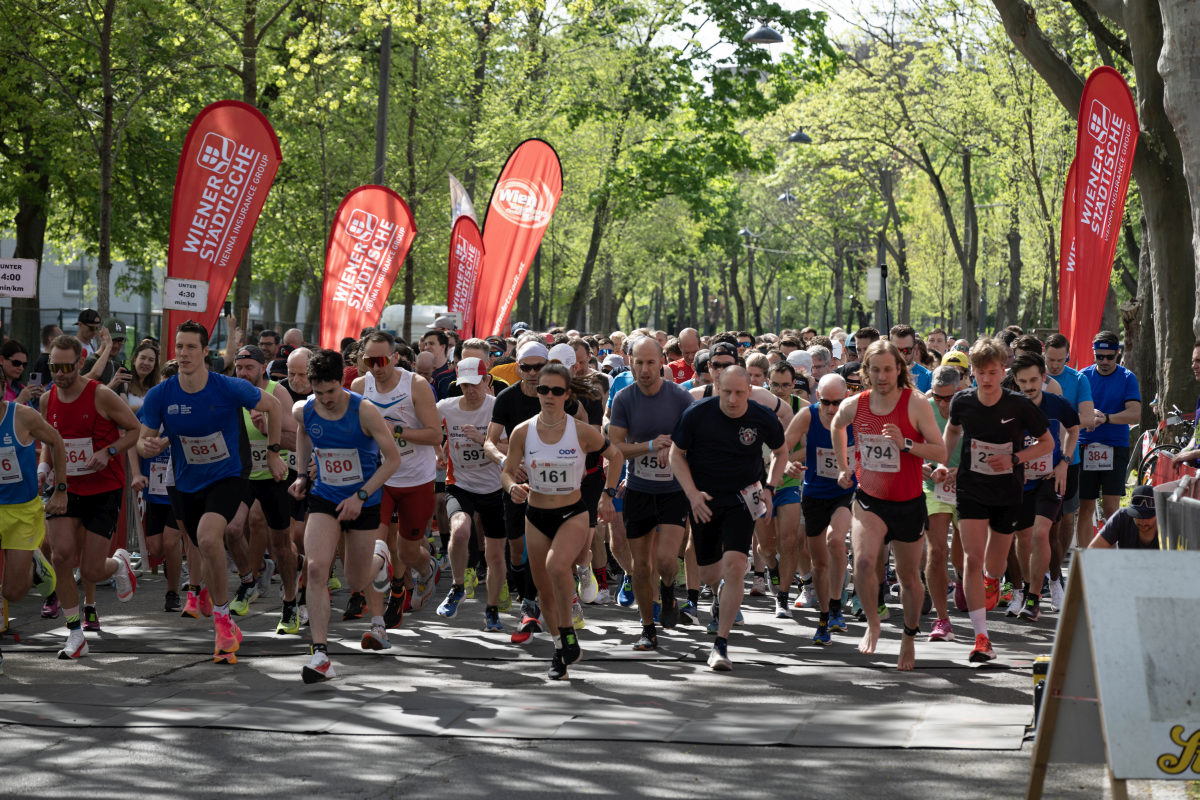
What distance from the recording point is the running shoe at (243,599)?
37.6 feet

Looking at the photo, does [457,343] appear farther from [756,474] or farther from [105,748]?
[105,748]

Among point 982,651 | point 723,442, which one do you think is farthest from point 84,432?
point 982,651

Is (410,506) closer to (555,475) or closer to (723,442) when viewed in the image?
(555,475)

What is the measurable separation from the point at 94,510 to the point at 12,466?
1.21 meters

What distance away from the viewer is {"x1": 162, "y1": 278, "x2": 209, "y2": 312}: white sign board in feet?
47.9

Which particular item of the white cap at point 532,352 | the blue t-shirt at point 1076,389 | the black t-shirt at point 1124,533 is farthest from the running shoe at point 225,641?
the blue t-shirt at point 1076,389

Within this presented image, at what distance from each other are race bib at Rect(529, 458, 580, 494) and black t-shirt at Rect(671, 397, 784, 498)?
87 cm

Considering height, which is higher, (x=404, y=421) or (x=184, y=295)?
(x=184, y=295)

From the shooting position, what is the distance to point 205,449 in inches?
380

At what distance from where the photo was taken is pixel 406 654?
31.8 ft

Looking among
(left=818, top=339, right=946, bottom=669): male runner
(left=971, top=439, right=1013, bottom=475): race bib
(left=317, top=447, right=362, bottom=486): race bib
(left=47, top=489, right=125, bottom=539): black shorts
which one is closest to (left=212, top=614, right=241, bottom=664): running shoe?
(left=317, top=447, right=362, bottom=486): race bib

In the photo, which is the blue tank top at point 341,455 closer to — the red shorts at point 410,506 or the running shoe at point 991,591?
the red shorts at point 410,506

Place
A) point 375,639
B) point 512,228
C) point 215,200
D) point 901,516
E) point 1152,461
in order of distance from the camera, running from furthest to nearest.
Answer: point 512,228 < point 215,200 < point 1152,461 < point 375,639 < point 901,516

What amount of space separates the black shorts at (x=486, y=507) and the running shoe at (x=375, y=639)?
1.43 metres
